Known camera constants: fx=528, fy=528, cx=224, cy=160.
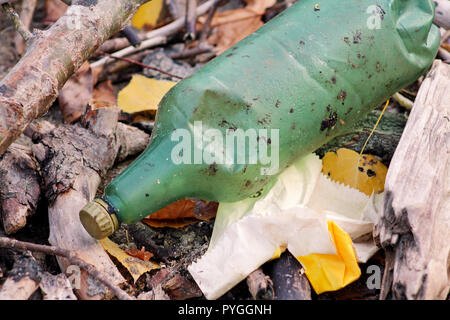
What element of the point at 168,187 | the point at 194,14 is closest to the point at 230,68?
the point at 168,187

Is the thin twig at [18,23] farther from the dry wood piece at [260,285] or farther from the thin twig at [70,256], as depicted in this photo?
the dry wood piece at [260,285]

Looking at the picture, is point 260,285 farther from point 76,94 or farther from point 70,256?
point 76,94

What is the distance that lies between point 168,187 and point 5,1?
72 centimetres

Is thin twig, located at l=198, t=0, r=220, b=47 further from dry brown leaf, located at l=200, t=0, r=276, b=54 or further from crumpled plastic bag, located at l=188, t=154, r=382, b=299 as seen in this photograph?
crumpled plastic bag, located at l=188, t=154, r=382, b=299

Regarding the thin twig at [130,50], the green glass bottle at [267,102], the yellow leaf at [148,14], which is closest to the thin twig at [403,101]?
the green glass bottle at [267,102]

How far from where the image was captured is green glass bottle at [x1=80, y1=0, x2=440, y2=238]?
1.18 m

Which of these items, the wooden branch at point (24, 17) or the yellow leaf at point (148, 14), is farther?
the yellow leaf at point (148, 14)

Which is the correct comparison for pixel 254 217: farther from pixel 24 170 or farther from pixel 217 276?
pixel 24 170

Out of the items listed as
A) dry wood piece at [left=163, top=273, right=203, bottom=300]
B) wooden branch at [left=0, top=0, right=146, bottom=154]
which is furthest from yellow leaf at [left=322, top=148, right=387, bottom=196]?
wooden branch at [left=0, top=0, right=146, bottom=154]

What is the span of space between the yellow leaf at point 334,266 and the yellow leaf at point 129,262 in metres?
0.36

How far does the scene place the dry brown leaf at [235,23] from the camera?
2154 millimetres

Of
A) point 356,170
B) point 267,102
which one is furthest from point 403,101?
point 267,102

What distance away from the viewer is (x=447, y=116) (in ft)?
4.49
